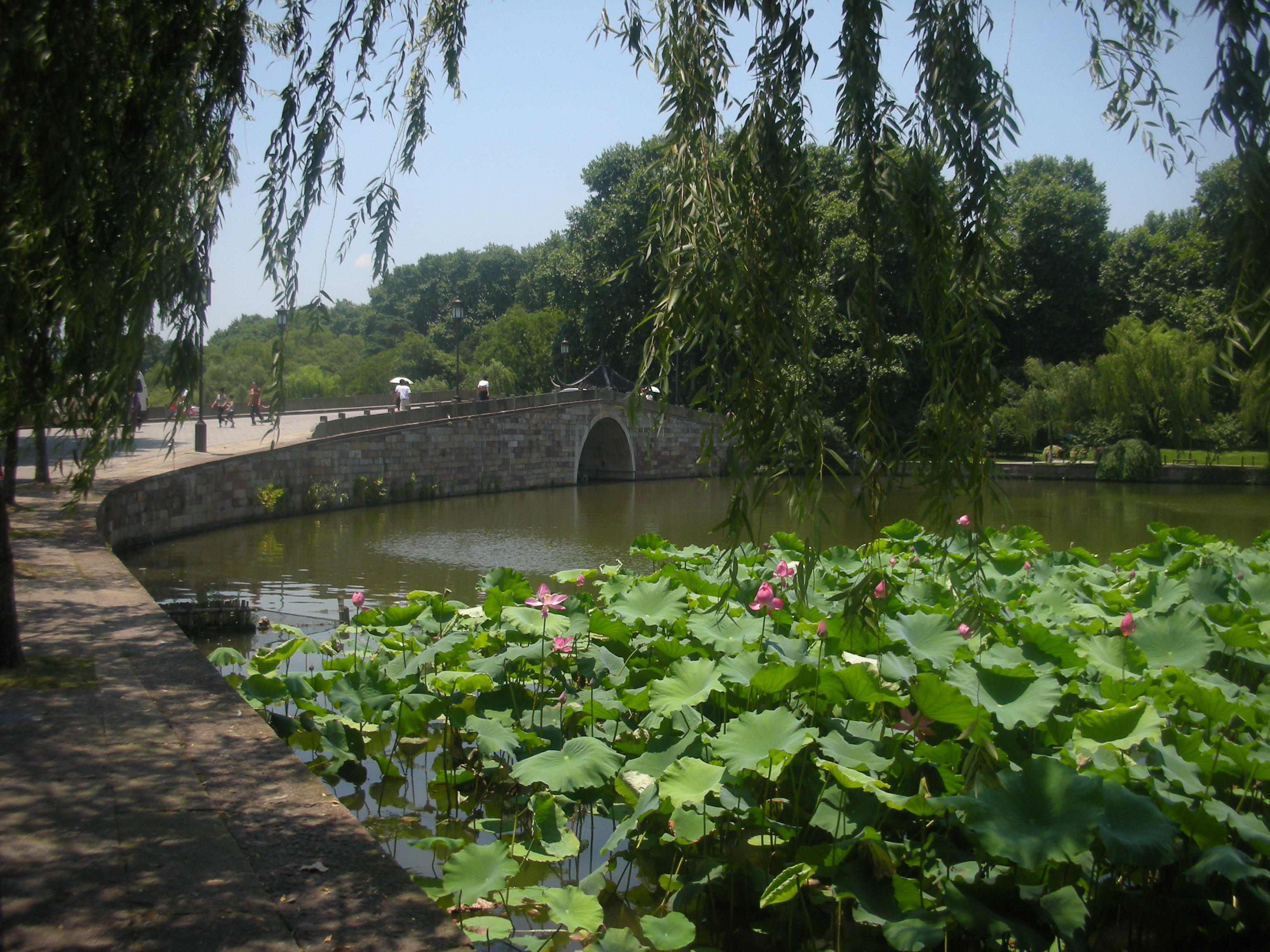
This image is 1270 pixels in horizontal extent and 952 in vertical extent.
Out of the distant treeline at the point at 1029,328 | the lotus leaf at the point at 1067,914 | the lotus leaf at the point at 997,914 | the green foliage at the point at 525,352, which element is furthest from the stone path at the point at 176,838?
the green foliage at the point at 525,352

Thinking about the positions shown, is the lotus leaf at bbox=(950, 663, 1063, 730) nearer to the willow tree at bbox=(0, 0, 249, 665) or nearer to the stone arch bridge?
the willow tree at bbox=(0, 0, 249, 665)

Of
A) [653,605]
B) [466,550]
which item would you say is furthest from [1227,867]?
[466,550]

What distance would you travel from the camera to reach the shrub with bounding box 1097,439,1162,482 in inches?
1046

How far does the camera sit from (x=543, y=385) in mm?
43875

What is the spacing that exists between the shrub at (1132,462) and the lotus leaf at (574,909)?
27.7m

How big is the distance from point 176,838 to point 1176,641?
12.2 ft

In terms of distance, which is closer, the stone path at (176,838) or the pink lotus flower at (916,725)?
the stone path at (176,838)

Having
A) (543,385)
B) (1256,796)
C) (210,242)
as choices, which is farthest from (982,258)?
(543,385)

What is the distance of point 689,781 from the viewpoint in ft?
9.64

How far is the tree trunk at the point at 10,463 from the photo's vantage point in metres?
3.82

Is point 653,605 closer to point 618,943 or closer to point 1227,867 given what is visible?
point 618,943

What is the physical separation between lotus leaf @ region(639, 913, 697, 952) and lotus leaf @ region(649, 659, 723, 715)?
2.42ft

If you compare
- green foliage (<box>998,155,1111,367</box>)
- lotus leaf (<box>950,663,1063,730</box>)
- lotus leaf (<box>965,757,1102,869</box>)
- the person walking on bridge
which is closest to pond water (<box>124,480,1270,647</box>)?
the person walking on bridge

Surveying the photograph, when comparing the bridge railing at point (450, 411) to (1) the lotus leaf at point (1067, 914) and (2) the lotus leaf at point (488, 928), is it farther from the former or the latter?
(1) the lotus leaf at point (1067, 914)
